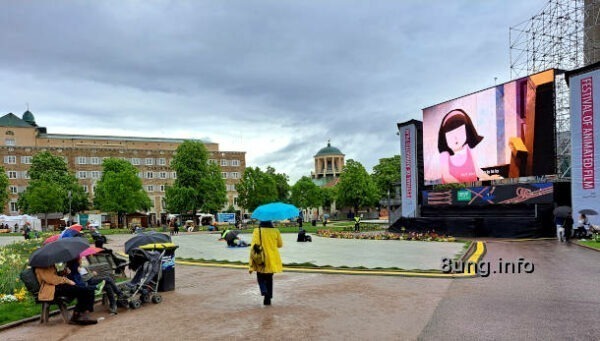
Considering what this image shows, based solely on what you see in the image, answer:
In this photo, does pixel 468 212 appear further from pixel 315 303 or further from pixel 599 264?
pixel 315 303

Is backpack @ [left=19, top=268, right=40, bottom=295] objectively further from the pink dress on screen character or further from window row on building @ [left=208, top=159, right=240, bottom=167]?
window row on building @ [left=208, top=159, right=240, bottom=167]

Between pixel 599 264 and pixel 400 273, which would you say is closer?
pixel 400 273

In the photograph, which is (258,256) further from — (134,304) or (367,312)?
(134,304)

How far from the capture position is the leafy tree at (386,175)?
91312 mm

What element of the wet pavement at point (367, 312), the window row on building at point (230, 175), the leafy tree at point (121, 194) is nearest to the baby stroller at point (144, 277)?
the wet pavement at point (367, 312)

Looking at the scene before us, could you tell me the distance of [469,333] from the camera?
23.6ft

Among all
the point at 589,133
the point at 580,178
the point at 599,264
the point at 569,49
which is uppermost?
the point at 569,49

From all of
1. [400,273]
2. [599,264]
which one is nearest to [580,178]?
[599,264]

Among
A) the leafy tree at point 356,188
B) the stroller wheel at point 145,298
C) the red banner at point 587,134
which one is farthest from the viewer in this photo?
the leafy tree at point 356,188

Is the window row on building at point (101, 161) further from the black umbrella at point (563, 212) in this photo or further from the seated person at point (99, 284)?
the seated person at point (99, 284)

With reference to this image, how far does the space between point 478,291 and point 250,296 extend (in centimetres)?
519

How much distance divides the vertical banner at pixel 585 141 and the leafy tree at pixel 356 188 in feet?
168

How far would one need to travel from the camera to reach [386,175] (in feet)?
305

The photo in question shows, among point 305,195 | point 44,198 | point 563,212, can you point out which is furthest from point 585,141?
point 44,198
